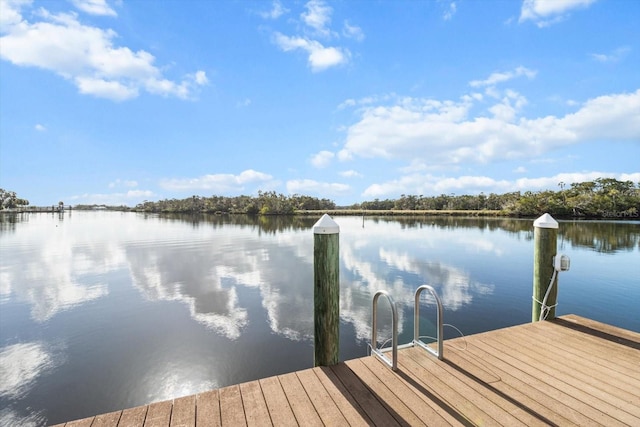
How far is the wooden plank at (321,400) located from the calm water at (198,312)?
3.08 meters

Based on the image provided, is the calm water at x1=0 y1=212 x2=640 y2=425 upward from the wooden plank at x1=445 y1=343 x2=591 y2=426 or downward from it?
downward

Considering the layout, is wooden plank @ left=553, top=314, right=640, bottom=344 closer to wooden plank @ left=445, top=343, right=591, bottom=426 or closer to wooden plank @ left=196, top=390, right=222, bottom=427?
wooden plank @ left=445, top=343, right=591, bottom=426

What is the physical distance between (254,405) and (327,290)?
107cm

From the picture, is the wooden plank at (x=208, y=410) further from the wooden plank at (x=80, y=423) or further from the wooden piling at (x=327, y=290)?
the wooden piling at (x=327, y=290)

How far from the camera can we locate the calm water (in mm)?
5160

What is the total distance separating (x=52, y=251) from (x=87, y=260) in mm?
5164

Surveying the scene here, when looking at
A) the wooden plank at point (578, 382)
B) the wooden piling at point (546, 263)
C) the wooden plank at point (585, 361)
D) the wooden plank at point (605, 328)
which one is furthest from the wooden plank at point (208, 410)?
the wooden plank at point (605, 328)

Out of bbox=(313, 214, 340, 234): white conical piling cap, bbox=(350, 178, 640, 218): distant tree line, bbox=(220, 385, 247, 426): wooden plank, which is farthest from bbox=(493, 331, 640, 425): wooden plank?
bbox=(350, 178, 640, 218): distant tree line

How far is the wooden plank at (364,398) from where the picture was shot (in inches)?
82.4

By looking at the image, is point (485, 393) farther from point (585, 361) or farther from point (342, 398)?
point (585, 361)

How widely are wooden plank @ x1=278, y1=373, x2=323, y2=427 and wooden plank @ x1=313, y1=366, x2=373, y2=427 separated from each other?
185 mm

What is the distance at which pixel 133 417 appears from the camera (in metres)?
2.18

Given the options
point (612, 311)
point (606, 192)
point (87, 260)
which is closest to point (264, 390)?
point (612, 311)

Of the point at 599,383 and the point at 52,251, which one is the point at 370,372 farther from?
the point at 52,251
